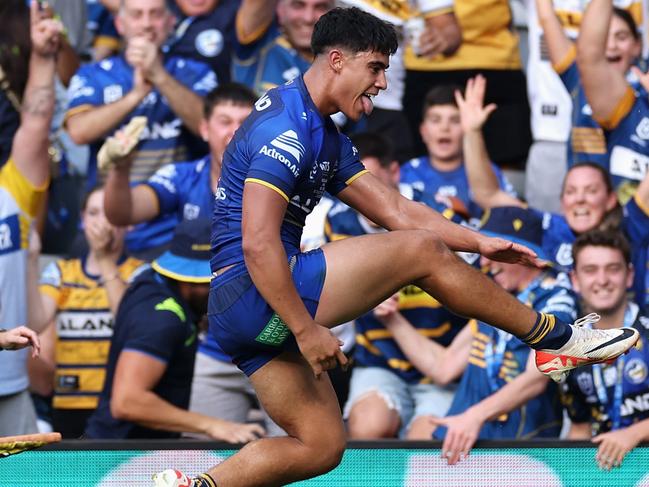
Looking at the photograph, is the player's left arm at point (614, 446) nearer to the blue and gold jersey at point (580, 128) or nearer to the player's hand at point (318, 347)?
the player's hand at point (318, 347)

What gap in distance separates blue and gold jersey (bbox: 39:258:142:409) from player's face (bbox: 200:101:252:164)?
78cm

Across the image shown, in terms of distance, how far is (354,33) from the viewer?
4.73 meters

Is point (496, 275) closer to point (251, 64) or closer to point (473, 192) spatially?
point (473, 192)

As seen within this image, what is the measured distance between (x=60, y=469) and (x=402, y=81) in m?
3.80

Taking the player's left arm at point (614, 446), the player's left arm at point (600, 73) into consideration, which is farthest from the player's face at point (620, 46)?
the player's left arm at point (614, 446)

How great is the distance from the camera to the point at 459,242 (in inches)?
204

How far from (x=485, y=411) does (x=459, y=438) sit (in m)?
0.39

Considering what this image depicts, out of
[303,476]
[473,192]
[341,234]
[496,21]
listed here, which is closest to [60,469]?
[303,476]

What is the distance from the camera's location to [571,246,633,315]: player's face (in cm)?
641

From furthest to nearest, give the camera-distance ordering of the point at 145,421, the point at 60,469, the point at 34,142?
the point at 34,142
the point at 145,421
the point at 60,469

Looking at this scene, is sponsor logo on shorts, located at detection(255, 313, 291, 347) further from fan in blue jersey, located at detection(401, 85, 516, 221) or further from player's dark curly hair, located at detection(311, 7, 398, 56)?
fan in blue jersey, located at detection(401, 85, 516, 221)

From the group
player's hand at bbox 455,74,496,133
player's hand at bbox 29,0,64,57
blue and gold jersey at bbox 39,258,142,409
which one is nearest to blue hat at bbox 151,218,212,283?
blue and gold jersey at bbox 39,258,142,409

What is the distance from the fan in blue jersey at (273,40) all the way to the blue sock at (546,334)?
11.3ft

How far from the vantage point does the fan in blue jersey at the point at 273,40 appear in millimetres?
8008
